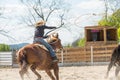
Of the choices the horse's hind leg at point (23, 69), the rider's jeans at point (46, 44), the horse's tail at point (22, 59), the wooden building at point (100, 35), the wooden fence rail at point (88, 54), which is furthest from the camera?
the wooden building at point (100, 35)

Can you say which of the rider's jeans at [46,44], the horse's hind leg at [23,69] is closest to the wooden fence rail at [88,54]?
the rider's jeans at [46,44]

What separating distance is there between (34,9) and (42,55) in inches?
1634

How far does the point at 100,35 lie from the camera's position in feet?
111

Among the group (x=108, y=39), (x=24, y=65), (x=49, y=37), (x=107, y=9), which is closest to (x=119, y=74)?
(x=49, y=37)

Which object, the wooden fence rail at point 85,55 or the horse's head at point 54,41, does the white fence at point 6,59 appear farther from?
the horse's head at point 54,41

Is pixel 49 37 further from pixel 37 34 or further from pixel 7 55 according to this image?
pixel 7 55

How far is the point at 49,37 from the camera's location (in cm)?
1298

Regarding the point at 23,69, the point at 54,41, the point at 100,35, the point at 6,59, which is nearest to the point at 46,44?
the point at 54,41

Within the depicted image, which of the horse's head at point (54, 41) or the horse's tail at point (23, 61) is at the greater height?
the horse's head at point (54, 41)

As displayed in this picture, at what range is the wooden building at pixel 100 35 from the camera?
3266cm

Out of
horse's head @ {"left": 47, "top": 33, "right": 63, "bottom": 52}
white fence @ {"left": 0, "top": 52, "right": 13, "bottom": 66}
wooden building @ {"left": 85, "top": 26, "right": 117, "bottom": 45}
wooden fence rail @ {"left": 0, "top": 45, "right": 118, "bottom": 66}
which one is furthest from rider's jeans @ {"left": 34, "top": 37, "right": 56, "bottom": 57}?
wooden building @ {"left": 85, "top": 26, "right": 117, "bottom": 45}

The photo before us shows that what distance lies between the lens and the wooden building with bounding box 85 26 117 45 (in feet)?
107

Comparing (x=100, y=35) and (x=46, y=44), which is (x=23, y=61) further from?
(x=100, y=35)

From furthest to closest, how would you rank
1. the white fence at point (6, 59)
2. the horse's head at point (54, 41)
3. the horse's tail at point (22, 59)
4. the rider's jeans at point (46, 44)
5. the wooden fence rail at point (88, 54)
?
the white fence at point (6, 59) → the wooden fence rail at point (88, 54) → the horse's head at point (54, 41) → the rider's jeans at point (46, 44) → the horse's tail at point (22, 59)
